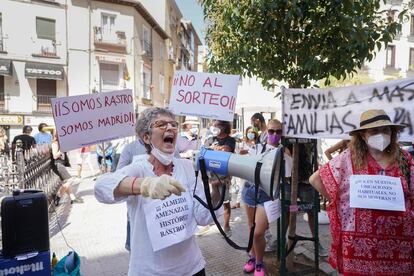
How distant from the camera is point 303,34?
3.58m

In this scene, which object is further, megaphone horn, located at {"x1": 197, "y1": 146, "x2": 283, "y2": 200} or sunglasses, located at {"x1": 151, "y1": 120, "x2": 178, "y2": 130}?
sunglasses, located at {"x1": 151, "y1": 120, "x2": 178, "y2": 130}

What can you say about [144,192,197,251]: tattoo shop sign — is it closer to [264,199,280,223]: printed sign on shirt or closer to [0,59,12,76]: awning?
[264,199,280,223]: printed sign on shirt

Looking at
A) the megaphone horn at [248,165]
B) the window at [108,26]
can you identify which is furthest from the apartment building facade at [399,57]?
the megaphone horn at [248,165]

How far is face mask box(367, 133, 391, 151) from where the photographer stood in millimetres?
2248

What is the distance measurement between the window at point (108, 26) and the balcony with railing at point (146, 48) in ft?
8.21

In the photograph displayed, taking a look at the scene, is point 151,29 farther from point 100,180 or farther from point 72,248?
point 100,180

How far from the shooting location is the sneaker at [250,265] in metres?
3.74

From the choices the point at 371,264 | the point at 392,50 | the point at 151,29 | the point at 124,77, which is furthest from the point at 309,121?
the point at 392,50

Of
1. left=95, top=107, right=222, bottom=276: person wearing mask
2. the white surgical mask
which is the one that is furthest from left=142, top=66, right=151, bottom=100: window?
left=95, top=107, right=222, bottom=276: person wearing mask

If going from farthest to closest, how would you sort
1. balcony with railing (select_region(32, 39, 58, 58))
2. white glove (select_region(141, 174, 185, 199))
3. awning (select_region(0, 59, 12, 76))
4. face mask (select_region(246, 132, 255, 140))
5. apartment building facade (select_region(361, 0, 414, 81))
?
apartment building facade (select_region(361, 0, 414, 81)) < balcony with railing (select_region(32, 39, 58, 58)) < awning (select_region(0, 59, 12, 76)) < face mask (select_region(246, 132, 255, 140)) < white glove (select_region(141, 174, 185, 199))

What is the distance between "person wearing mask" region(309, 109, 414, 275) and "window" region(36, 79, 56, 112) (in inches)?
882

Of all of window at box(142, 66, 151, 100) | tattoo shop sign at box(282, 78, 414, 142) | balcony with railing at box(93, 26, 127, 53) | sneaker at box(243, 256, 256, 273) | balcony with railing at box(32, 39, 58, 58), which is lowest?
sneaker at box(243, 256, 256, 273)

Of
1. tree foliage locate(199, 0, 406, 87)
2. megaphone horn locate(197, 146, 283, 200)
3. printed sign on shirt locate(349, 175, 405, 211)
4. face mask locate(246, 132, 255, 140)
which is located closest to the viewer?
megaphone horn locate(197, 146, 283, 200)

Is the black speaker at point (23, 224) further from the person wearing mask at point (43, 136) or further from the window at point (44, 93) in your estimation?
the window at point (44, 93)
